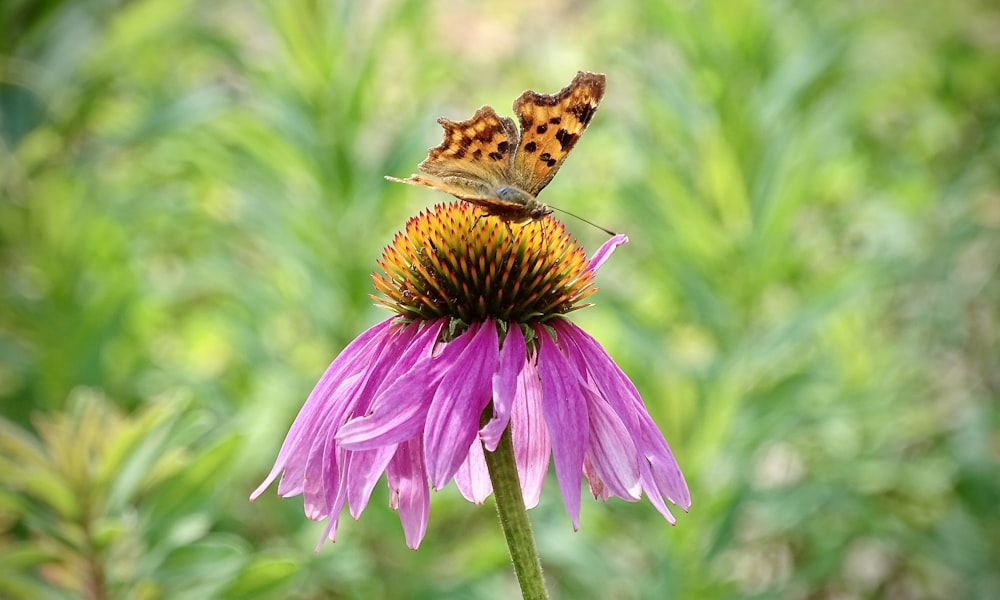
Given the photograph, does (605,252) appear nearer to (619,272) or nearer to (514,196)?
(514,196)

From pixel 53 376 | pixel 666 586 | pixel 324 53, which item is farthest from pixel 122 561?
pixel 324 53

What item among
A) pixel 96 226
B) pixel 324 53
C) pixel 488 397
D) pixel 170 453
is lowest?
pixel 488 397

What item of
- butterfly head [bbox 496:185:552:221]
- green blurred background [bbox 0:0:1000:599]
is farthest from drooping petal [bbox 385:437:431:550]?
green blurred background [bbox 0:0:1000:599]

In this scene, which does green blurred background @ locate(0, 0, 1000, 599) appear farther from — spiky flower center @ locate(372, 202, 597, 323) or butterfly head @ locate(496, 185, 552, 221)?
butterfly head @ locate(496, 185, 552, 221)

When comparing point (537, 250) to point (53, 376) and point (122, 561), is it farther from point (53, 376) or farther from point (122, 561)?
point (53, 376)

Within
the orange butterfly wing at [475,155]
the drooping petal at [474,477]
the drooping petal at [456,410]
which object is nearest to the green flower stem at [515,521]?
the drooping petal at [456,410]

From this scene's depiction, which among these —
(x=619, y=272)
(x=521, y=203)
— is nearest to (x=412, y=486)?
(x=521, y=203)
